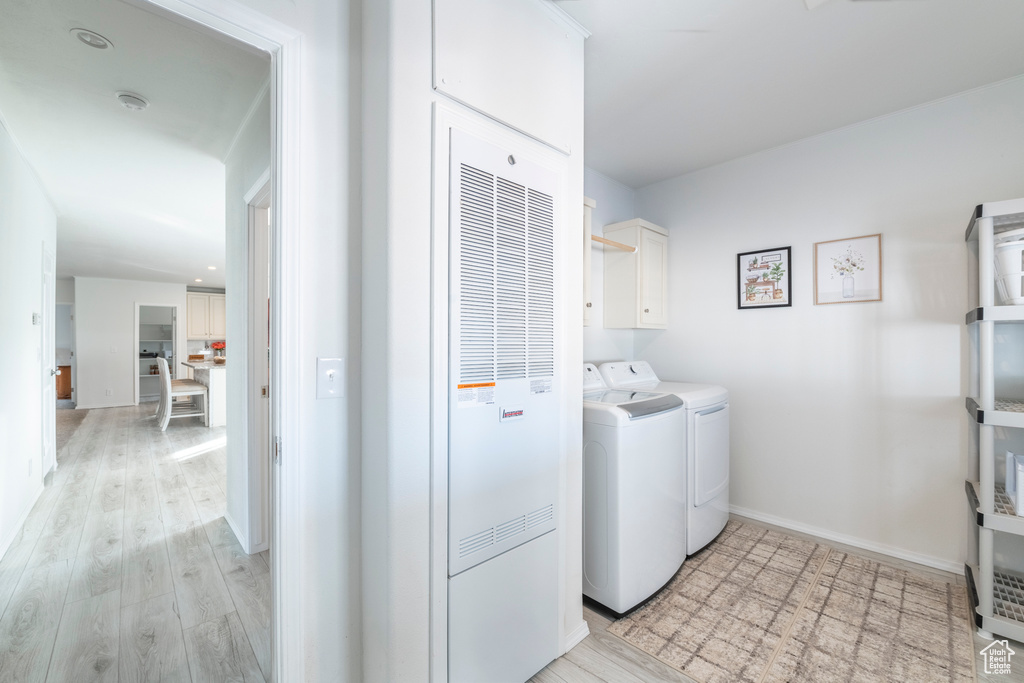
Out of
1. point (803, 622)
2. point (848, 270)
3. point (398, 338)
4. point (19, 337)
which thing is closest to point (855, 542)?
point (803, 622)

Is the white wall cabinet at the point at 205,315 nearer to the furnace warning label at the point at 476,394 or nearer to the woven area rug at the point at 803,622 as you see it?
the furnace warning label at the point at 476,394

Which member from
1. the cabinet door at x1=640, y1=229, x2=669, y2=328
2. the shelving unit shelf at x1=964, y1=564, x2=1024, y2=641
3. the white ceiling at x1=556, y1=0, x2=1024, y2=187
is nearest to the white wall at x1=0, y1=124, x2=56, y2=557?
the white ceiling at x1=556, y1=0, x2=1024, y2=187

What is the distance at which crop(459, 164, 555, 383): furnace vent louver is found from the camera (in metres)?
1.36

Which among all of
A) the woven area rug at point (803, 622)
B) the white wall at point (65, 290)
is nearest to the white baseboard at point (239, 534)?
the woven area rug at point (803, 622)

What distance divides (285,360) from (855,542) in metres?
3.20

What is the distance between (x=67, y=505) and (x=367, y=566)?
135 inches

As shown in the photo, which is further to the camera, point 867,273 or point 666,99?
point 867,273

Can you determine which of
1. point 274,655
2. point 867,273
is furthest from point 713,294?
point 274,655

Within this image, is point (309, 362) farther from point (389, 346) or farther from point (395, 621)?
point (395, 621)

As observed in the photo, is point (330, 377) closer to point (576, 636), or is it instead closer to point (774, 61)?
point (576, 636)

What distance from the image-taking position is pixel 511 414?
4.83 ft

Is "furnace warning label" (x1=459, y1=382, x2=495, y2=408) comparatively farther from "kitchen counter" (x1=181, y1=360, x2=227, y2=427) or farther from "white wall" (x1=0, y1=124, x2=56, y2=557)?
"kitchen counter" (x1=181, y1=360, x2=227, y2=427)

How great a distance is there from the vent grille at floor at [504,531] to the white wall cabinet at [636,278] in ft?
5.89

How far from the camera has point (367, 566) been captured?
1312 millimetres
